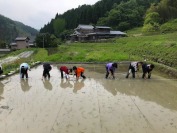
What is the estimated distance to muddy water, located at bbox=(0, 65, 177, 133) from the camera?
27.5ft

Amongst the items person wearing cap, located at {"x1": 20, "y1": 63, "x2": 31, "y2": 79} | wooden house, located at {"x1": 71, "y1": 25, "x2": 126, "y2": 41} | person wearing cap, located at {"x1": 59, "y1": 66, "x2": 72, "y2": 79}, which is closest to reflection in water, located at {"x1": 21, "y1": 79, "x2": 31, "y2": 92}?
person wearing cap, located at {"x1": 20, "y1": 63, "x2": 31, "y2": 79}

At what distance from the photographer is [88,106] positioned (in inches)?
426

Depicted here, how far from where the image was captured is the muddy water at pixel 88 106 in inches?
329

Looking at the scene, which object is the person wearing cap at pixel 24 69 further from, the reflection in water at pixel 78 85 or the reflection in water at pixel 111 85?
the reflection in water at pixel 111 85

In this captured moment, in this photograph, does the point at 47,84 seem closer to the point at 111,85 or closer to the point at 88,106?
the point at 111,85

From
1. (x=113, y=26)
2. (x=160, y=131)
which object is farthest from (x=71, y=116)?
(x=113, y=26)

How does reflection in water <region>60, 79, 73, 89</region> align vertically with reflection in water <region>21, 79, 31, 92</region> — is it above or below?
above

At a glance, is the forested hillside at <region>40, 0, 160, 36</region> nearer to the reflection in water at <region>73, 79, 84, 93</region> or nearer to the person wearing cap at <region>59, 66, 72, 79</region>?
the person wearing cap at <region>59, 66, 72, 79</region>

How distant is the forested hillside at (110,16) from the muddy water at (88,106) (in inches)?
2649

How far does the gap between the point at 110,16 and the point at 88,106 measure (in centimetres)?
7743

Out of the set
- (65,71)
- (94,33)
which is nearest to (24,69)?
(65,71)

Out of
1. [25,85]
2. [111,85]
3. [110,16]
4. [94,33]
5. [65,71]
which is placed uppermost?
[110,16]

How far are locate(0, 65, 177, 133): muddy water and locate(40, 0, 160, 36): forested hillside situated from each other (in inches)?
2649

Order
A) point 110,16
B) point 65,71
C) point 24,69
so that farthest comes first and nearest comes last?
point 110,16, point 24,69, point 65,71
